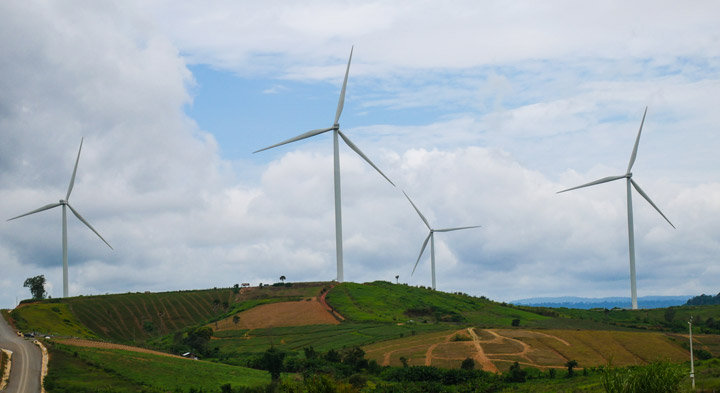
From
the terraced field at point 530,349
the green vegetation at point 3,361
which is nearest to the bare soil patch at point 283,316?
the terraced field at point 530,349

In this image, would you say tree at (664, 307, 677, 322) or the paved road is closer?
the paved road

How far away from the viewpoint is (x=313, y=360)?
4599 inches

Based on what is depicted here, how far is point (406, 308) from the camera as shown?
180500mm

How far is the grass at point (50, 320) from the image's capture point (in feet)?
460

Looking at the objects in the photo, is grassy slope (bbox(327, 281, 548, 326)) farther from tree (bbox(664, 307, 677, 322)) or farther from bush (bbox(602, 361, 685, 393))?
bush (bbox(602, 361, 685, 393))

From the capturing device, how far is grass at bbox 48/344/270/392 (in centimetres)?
8969

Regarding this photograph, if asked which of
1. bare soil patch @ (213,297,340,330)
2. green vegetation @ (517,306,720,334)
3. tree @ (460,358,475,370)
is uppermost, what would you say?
bare soil patch @ (213,297,340,330)

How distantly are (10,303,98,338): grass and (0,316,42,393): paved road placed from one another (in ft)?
54.8

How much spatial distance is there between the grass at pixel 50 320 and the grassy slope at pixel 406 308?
5950 centimetres

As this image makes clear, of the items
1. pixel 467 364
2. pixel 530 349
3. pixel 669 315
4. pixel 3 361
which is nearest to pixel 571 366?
pixel 467 364

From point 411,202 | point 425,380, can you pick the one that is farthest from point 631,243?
point 425,380

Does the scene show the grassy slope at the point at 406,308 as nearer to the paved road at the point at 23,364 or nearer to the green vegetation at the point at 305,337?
the green vegetation at the point at 305,337

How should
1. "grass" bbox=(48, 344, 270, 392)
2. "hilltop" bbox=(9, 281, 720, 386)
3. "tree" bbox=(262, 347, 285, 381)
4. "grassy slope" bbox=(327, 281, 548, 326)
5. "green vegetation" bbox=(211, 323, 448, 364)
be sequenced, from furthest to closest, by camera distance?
1. "grassy slope" bbox=(327, 281, 548, 326)
2. "green vegetation" bbox=(211, 323, 448, 364)
3. "hilltop" bbox=(9, 281, 720, 386)
4. "tree" bbox=(262, 347, 285, 381)
5. "grass" bbox=(48, 344, 270, 392)

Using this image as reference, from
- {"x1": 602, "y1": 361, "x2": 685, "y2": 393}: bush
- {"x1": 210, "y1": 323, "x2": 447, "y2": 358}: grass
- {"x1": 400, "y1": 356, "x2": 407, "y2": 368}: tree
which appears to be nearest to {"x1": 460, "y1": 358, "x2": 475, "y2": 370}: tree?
{"x1": 400, "y1": 356, "x2": 407, "y2": 368}: tree
